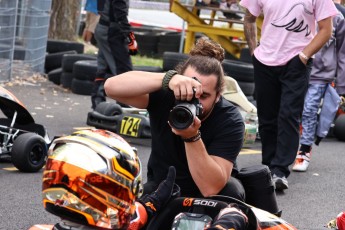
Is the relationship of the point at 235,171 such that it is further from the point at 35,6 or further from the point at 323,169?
the point at 35,6

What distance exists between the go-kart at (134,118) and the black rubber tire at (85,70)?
2.81 metres

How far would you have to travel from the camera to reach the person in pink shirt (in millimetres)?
6123

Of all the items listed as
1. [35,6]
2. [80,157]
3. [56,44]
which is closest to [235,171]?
[80,157]

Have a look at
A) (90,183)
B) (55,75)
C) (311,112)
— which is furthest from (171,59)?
(90,183)

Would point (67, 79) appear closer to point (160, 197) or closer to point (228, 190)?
point (228, 190)

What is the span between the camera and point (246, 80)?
9.95 meters

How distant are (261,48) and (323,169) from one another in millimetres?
1640

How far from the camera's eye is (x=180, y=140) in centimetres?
386

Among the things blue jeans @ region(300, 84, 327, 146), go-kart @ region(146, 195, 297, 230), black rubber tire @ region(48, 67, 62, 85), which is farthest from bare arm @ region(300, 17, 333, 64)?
black rubber tire @ region(48, 67, 62, 85)

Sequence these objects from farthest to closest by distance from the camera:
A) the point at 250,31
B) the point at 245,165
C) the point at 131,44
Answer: the point at 131,44, the point at 245,165, the point at 250,31

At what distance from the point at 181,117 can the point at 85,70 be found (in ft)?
26.5

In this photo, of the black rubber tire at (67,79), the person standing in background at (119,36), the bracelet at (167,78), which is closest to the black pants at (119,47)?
the person standing in background at (119,36)

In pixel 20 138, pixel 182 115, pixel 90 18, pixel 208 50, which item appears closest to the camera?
pixel 182 115

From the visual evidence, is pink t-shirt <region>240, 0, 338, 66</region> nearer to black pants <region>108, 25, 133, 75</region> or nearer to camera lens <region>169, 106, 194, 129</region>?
black pants <region>108, 25, 133, 75</region>
